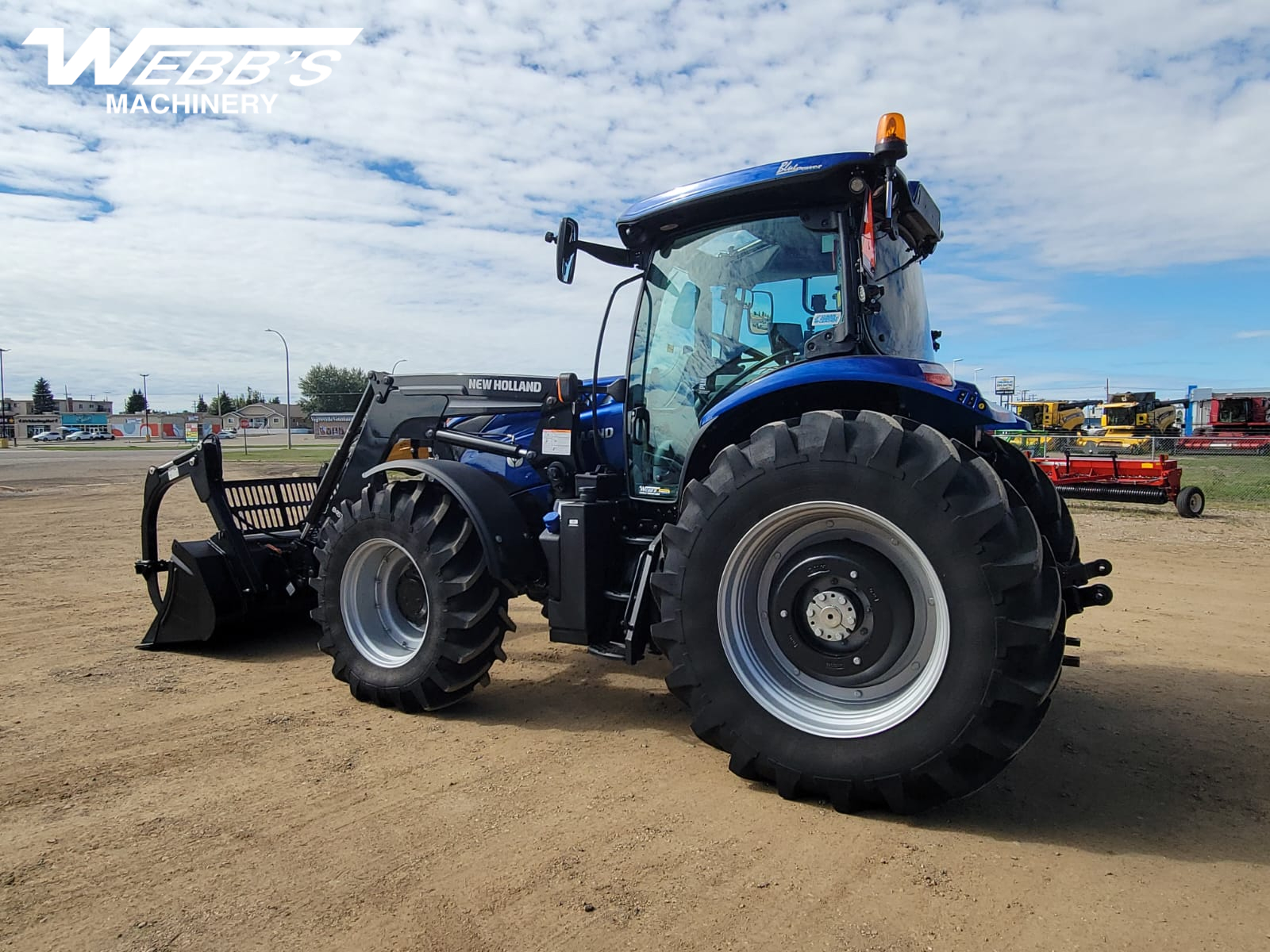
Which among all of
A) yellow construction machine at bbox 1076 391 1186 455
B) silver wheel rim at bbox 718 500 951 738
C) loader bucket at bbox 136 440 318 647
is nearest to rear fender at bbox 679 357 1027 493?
silver wheel rim at bbox 718 500 951 738

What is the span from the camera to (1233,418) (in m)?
43.2

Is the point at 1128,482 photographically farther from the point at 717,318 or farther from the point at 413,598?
the point at 413,598

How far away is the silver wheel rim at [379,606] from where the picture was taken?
187 inches

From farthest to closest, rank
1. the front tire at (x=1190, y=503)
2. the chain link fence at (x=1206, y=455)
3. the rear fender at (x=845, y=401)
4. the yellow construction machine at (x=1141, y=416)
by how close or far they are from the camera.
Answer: the yellow construction machine at (x=1141, y=416) → the chain link fence at (x=1206, y=455) → the front tire at (x=1190, y=503) → the rear fender at (x=845, y=401)

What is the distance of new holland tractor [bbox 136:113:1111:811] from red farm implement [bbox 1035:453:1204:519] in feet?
38.1

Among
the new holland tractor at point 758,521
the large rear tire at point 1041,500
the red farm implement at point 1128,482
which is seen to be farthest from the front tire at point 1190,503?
the large rear tire at point 1041,500

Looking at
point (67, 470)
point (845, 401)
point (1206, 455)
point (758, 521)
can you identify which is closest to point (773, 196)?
point (845, 401)

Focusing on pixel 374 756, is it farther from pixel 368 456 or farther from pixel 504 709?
pixel 368 456

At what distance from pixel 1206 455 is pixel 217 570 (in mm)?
45000

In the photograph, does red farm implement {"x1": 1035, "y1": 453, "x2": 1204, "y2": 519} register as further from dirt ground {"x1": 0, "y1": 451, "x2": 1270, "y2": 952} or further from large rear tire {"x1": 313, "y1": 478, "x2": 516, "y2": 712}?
large rear tire {"x1": 313, "y1": 478, "x2": 516, "y2": 712}

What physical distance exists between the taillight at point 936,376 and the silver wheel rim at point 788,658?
2.33 feet

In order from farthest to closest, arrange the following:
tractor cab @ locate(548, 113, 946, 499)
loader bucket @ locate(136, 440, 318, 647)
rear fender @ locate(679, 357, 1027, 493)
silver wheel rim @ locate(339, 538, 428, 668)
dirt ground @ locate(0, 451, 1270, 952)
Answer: loader bucket @ locate(136, 440, 318, 647), silver wheel rim @ locate(339, 538, 428, 668), tractor cab @ locate(548, 113, 946, 499), rear fender @ locate(679, 357, 1027, 493), dirt ground @ locate(0, 451, 1270, 952)

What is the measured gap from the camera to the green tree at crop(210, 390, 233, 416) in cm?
9969

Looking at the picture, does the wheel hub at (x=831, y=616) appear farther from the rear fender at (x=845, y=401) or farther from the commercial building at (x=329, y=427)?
the commercial building at (x=329, y=427)
